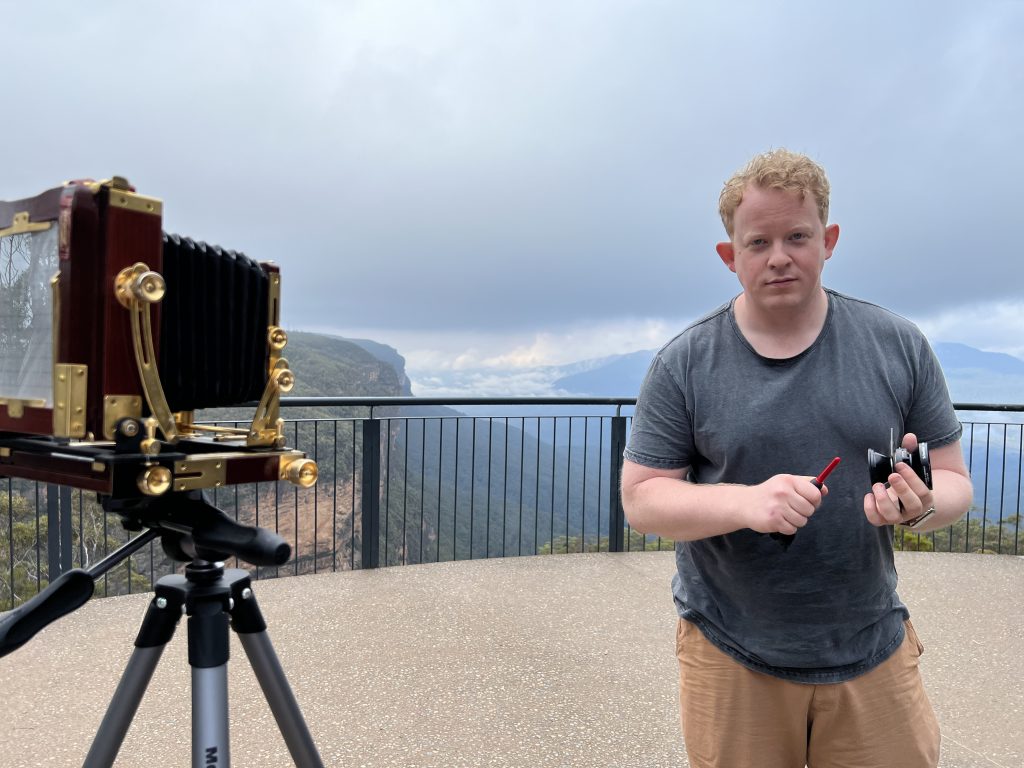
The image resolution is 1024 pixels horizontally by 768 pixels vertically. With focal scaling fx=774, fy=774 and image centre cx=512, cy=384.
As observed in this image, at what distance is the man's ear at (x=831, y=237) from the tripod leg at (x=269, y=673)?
1.27 m

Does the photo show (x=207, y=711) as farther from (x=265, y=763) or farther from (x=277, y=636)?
(x=277, y=636)

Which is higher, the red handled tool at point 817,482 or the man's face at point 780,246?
the man's face at point 780,246

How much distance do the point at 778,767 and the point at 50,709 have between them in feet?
9.54

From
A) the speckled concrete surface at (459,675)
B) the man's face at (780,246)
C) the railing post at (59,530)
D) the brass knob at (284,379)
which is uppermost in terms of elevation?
the man's face at (780,246)

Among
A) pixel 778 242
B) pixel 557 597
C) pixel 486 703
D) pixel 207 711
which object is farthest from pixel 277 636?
pixel 778 242

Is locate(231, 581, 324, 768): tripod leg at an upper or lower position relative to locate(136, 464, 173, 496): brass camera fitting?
lower

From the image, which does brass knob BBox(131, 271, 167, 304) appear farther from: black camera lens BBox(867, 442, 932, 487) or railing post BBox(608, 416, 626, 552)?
railing post BBox(608, 416, 626, 552)

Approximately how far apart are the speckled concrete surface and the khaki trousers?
1.41 metres

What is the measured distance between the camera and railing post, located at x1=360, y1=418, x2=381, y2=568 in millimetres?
5016

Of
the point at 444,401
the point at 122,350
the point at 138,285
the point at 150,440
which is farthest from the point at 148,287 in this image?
the point at 444,401

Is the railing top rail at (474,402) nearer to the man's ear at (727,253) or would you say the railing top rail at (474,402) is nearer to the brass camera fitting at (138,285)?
the man's ear at (727,253)

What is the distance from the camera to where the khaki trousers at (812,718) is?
4.70ft

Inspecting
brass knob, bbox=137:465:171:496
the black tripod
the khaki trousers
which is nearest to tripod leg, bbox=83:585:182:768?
the black tripod

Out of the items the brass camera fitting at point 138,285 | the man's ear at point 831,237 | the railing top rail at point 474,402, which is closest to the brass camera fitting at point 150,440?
the brass camera fitting at point 138,285
